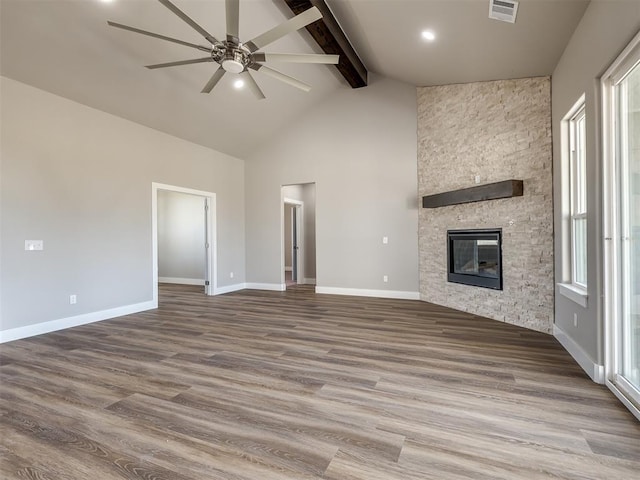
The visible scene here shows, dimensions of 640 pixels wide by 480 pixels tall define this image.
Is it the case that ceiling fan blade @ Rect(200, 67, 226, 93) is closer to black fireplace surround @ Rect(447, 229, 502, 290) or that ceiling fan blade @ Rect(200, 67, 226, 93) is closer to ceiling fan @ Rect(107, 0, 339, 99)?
ceiling fan @ Rect(107, 0, 339, 99)

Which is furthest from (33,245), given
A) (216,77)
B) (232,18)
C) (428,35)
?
(428,35)

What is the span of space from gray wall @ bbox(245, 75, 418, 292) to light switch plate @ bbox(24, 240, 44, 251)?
3965 mm

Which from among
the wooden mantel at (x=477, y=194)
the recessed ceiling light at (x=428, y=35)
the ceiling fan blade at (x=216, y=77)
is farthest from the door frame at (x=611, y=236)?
the ceiling fan blade at (x=216, y=77)

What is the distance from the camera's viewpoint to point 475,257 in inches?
196

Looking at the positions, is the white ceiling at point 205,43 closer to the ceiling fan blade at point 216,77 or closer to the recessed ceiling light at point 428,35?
the recessed ceiling light at point 428,35

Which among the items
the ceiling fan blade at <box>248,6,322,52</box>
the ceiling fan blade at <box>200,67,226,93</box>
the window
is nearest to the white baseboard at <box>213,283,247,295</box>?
the ceiling fan blade at <box>200,67,226,93</box>

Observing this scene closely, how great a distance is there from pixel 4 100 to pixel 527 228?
6295 millimetres

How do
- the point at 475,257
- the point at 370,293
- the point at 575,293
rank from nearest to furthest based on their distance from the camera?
the point at 575,293 → the point at 475,257 → the point at 370,293

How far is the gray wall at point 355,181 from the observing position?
6078 millimetres

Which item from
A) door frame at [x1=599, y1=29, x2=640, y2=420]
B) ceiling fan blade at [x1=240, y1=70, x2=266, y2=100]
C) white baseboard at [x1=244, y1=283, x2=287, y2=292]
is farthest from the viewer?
white baseboard at [x1=244, y1=283, x2=287, y2=292]

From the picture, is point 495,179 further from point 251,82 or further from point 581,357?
point 251,82

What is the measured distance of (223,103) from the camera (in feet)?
18.4

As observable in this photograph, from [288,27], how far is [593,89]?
2.46 metres

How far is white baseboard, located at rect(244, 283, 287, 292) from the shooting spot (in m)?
7.30
